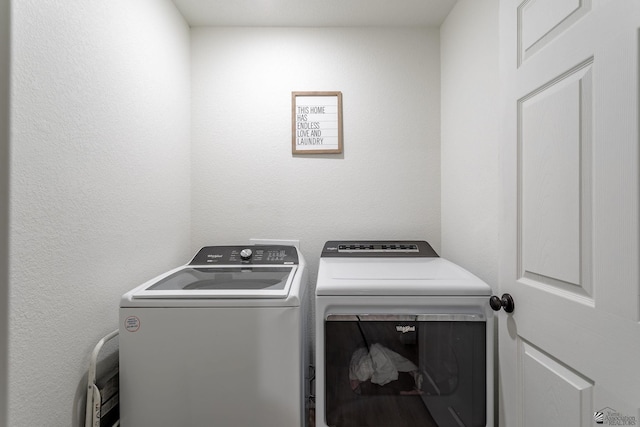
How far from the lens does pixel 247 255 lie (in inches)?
68.6

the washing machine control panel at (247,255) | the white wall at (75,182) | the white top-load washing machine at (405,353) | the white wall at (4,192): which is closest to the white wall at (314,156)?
the washing machine control panel at (247,255)

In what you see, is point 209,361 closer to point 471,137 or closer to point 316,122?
point 316,122

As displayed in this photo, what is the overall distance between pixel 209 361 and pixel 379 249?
1.10 m

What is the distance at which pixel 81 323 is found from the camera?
1.09 m

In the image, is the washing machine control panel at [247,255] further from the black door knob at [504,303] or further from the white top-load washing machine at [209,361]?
the black door knob at [504,303]

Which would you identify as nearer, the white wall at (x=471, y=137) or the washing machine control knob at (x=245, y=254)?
the white wall at (x=471, y=137)

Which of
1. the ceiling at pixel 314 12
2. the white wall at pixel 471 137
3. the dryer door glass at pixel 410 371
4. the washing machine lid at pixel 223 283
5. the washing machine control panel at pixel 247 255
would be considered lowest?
the dryer door glass at pixel 410 371

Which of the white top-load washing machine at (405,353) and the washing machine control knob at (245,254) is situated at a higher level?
the washing machine control knob at (245,254)

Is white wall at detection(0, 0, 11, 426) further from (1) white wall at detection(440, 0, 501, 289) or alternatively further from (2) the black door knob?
(1) white wall at detection(440, 0, 501, 289)

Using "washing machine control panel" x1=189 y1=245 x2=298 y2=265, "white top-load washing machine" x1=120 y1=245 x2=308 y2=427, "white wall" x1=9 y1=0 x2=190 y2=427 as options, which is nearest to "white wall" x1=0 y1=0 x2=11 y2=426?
"white wall" x1=9 y1=0 x2=190 y2=427

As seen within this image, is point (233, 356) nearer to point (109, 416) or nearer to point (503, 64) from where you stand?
point (109, 416)

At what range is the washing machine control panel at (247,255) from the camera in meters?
1.74

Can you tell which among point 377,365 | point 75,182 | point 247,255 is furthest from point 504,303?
point 75,182

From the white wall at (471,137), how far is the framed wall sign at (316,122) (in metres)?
0.70
